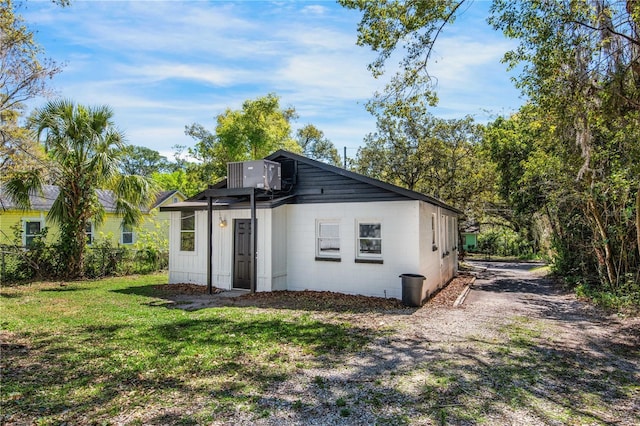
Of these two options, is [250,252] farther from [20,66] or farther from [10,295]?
[20,66]

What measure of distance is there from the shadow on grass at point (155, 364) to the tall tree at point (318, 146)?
36.5m

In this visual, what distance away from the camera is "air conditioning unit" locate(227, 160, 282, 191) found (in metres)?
10.7

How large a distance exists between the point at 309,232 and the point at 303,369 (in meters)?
6.49

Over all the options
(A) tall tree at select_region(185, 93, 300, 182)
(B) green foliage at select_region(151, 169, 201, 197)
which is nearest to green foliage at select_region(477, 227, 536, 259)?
(A) tall tree at select_region(185, 93, 300, 182)

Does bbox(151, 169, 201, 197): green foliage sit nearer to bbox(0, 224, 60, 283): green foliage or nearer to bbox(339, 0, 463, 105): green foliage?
bbox(0, 224, 60, 283): green foliage

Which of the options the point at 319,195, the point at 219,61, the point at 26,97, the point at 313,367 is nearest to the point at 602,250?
the point at 319,195

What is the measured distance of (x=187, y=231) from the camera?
1260 centimetres

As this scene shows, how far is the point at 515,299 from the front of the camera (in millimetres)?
11484

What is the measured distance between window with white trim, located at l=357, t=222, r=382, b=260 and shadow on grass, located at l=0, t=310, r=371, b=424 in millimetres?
3366

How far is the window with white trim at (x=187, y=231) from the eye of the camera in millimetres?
12500

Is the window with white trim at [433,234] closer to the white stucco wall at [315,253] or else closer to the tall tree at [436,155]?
the white stucco wall at [315,253]

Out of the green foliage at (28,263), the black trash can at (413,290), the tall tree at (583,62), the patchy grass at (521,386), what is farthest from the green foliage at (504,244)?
the green foliage at (28,263)

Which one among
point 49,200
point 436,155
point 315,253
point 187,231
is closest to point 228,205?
point 187,231

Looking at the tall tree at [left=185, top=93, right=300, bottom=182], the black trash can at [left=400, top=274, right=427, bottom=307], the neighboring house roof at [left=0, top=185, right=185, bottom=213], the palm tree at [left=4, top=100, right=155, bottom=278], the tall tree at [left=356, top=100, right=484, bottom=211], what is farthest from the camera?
the tall tree at [left=185, top=93, right=300, bottom=182]
